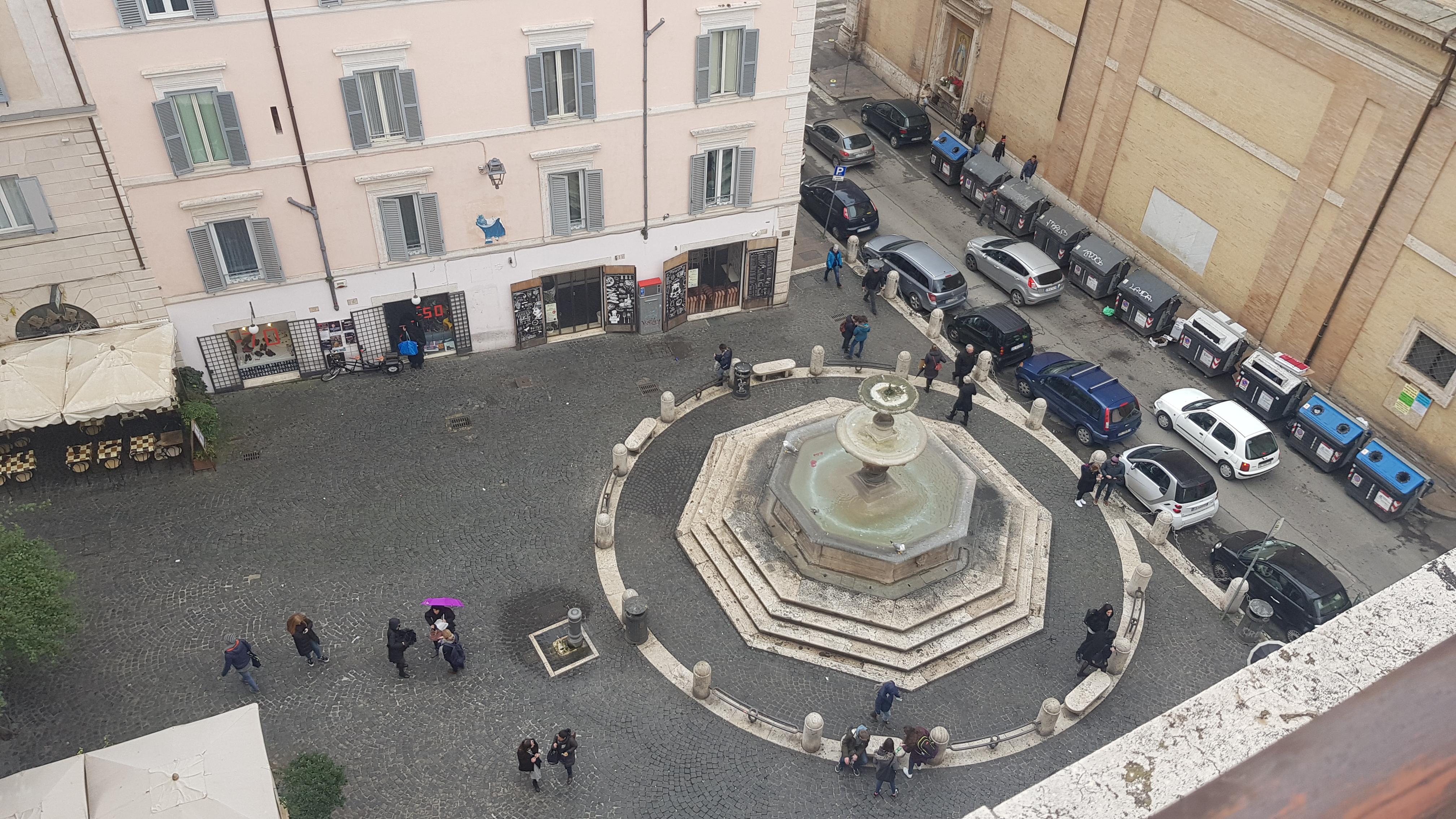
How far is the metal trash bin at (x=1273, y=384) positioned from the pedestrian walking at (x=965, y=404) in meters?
8.75

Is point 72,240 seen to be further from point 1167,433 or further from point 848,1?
point 848,1

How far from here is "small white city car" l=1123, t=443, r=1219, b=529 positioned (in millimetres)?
29031

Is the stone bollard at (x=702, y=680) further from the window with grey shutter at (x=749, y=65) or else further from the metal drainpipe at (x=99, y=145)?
the metal drainpipe at (x=99, y=145)

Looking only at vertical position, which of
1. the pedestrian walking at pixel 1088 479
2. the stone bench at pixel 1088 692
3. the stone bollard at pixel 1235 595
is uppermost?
the pedestrian walking at pixel 1088 479

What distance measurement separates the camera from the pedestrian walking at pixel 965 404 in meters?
31.1

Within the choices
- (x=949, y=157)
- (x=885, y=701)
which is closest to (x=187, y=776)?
(x=885, y=701)

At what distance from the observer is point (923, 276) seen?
120 ft

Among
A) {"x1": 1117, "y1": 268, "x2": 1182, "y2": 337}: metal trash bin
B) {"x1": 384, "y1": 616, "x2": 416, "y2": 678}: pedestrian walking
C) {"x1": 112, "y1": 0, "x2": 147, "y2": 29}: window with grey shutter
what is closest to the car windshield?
{"x1": 1117, "y1": 268, "x2": 1182, "y2": 337}: metal trash bin

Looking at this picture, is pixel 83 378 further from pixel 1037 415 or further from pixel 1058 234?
pixel 1058 234

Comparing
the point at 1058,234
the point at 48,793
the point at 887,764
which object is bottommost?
the point at 887,764

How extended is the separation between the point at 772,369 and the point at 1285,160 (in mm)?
16654

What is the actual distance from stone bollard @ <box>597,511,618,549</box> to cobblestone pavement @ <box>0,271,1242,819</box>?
0.48 metres

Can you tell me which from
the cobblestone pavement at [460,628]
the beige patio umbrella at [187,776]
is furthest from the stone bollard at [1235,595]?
the beige patio umbrella at [187,776]

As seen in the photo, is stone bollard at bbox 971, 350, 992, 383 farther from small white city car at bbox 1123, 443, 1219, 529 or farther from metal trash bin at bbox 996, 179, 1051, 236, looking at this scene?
metal trash bin at bbox 996, 179, 1051, 236
